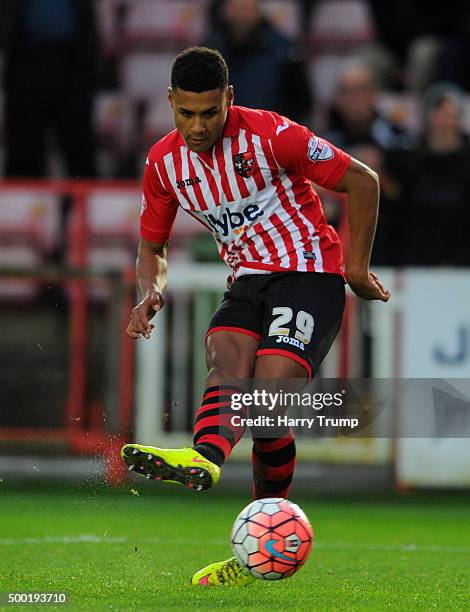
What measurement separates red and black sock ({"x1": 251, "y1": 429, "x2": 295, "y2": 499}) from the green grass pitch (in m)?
0.40

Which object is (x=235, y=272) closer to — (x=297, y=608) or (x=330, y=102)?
(x=297, y=608)

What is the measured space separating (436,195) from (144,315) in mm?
5043

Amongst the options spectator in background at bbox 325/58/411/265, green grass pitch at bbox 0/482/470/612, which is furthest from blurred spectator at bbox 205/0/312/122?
green grass pitch at bbox 0/482/470/612

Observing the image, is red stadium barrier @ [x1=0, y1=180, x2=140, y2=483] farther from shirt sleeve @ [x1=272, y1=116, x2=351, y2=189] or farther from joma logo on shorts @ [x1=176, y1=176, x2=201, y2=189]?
shirt sleeve @ [x1=272, y1=116, x2=351, y2=189]

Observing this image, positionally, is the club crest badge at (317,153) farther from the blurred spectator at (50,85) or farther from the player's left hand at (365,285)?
the blurred spectator at (50,85)

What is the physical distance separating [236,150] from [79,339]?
4726 mm

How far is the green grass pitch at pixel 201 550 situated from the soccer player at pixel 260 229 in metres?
0.41

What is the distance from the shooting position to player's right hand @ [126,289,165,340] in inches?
215

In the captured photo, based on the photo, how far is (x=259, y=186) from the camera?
5.68 meters

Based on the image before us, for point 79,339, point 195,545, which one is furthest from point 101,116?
point 195,545

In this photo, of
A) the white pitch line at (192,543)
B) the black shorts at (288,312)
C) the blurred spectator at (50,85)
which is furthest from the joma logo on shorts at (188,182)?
the blurred spectator at (50,85)

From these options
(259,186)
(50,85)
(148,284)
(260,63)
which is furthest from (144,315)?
(50,85)

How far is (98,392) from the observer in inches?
401

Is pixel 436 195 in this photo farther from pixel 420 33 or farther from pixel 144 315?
pixel 144 315
